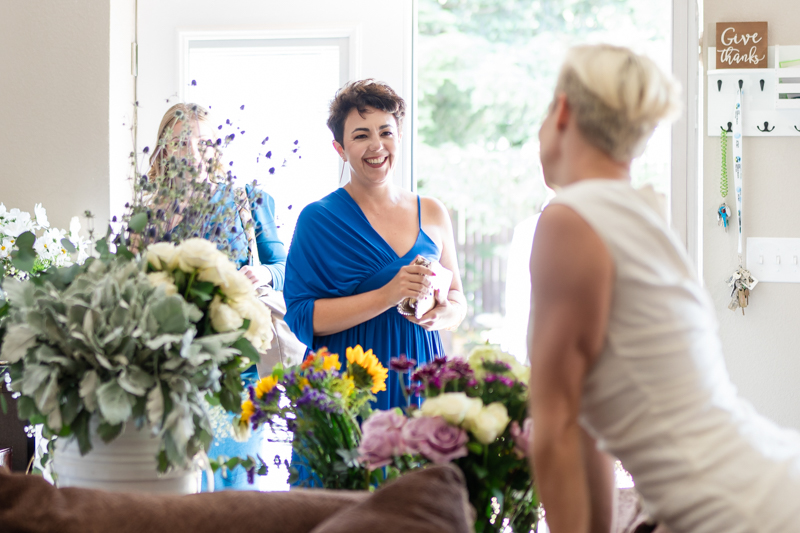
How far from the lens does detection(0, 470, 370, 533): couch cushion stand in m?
0.75

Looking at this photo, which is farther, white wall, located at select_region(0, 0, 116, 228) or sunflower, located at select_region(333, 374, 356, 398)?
white wall, located at select_region(0, 0, 116, 228)

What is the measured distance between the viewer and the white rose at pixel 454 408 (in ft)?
2.56

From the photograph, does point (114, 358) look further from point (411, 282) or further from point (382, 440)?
point (411, 282)

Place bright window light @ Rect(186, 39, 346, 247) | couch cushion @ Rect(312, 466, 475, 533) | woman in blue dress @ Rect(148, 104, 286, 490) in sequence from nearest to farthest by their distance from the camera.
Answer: couch cushion @ Rect(312, 466, 475, 533), woman in blue dress @ Rect(148, 104, 286, 490), bright window light @ Rect(186, 39, 346, 247)

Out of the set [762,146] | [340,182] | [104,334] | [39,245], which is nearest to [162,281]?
[104,334]

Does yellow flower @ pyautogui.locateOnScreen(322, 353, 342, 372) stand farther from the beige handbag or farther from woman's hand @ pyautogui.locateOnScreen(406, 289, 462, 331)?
the beige handbag

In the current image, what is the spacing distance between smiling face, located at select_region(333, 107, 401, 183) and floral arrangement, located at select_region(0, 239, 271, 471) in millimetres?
905

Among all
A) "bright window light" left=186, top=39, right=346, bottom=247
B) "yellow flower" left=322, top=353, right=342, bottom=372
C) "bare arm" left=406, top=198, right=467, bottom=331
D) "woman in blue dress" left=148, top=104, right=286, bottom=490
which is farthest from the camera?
"bright window light" left=186, top=39, right=346, bottom=247

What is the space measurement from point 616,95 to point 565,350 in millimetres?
294

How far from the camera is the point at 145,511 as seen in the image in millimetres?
771

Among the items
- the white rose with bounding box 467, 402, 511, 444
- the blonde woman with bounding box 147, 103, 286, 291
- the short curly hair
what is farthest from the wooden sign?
the white rose with bounding box 467, 402, 511, 444

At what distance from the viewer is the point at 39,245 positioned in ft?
6.68

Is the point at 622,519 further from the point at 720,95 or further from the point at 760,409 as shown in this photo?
the point at 720,95

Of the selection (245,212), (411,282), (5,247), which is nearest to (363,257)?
(411,282)
